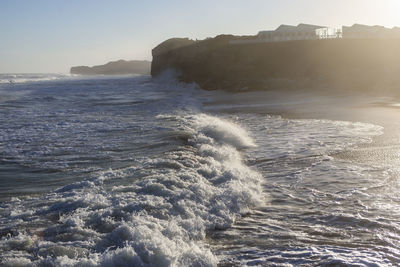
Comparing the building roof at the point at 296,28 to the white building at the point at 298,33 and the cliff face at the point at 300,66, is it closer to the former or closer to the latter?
the white building at the point at 298,33

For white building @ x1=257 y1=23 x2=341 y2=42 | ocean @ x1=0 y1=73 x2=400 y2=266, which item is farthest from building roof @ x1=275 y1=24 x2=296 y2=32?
ocean @ x1=0 y1=73 x2=400 y2=266

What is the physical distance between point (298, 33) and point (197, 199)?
137 ft

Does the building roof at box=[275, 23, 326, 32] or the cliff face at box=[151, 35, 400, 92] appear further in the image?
the building roof at box=[275, 23, 326, 32]

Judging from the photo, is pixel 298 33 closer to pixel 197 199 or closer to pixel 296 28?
pixel 296 28

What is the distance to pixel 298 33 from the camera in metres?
46.1

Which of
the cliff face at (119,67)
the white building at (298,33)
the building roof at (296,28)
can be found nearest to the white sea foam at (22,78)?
the white building at (298,33)

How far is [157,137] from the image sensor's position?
542 inches

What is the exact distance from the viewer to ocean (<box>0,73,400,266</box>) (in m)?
5.32

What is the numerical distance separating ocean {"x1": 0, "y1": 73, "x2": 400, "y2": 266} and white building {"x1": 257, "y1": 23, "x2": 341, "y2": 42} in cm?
3194

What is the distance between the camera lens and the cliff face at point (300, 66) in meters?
34.5

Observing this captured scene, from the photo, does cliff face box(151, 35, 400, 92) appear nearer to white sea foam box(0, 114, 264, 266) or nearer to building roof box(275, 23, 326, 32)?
building roof box(275, 23, 326, 32)

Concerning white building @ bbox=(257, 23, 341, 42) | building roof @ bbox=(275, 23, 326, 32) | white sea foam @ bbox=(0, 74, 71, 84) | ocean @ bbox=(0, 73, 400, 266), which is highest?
building roof @ bbox=(275, 23, 326, 32)

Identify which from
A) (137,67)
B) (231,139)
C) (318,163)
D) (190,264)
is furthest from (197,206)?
(137,67)

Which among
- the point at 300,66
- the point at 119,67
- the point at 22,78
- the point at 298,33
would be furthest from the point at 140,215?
the point at 119,67
